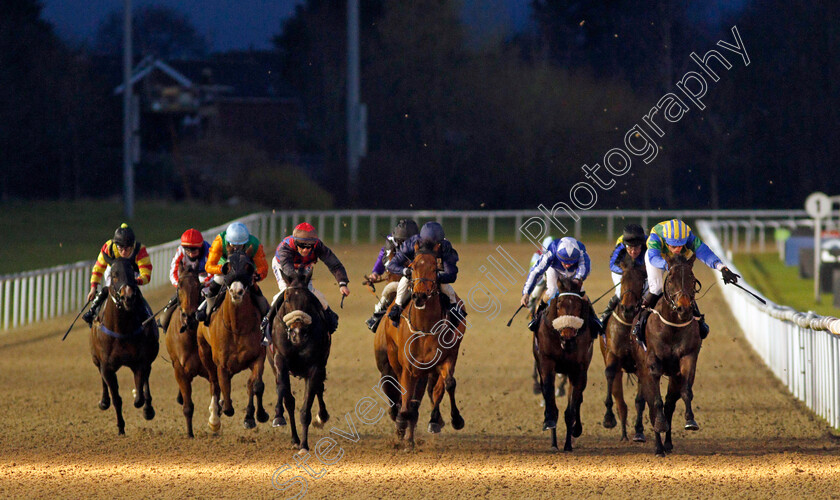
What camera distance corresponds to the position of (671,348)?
808 cm

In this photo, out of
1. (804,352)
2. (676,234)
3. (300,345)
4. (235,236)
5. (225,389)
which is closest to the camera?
(676,234)

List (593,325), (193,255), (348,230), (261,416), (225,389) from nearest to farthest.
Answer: (593,325)
(225,389)
(261,416)
(193,255)
(348,230)

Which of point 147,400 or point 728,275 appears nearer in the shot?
point 728,275

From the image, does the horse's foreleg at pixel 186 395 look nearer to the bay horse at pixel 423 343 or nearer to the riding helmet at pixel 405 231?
the bay horse at pixel 423 343

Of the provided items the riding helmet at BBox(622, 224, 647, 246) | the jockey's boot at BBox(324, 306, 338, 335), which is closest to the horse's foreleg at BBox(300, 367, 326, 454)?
the jockey's boot at BBox(324, 306, 338, 335)

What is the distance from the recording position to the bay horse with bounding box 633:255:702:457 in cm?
788

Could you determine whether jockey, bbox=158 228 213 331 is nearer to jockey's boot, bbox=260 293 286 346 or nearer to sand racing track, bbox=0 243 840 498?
jockey's boot, bbox=260 293 286 346

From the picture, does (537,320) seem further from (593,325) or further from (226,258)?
(226,258)

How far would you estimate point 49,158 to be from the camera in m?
47.9

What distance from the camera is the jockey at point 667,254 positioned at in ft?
26.3

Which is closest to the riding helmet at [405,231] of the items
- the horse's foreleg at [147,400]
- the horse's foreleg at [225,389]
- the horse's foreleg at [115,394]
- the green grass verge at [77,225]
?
the horse's foreleg at [225,389]

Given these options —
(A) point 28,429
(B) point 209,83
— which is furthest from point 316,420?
(B) point 209,83

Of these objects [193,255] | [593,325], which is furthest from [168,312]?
[593,325]

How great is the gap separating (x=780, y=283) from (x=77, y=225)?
67.9ft
